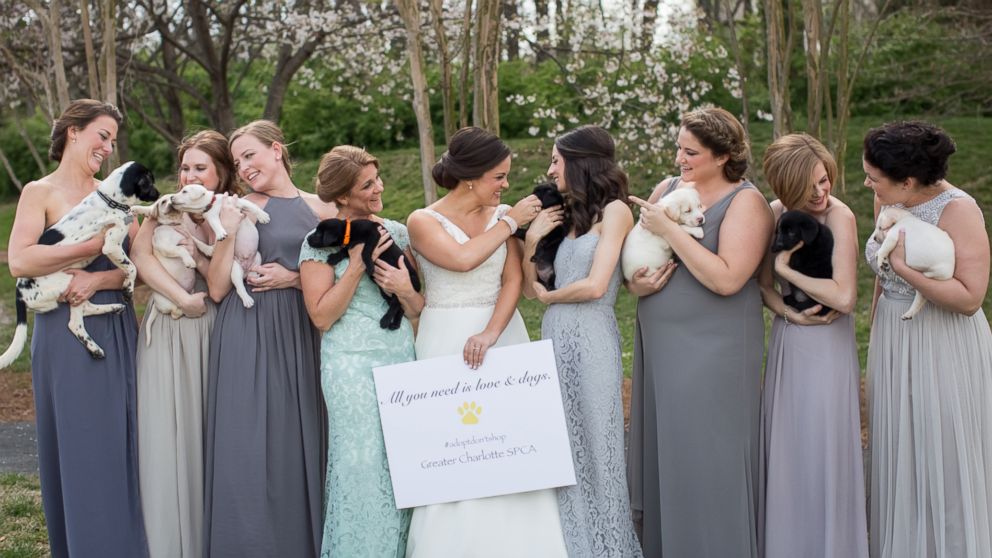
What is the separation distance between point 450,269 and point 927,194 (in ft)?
7.37

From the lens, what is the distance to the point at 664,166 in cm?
1491

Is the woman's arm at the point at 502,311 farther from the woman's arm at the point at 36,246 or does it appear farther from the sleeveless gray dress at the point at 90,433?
the woman's arm at the point at 36,246

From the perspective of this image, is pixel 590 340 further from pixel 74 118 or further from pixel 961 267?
pixel 74 118

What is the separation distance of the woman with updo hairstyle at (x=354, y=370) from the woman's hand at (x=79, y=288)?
1048 mm

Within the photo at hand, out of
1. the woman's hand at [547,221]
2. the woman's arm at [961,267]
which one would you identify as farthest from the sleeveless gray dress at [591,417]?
the woman's arm at [961,267]

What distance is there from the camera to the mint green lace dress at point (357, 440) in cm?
486

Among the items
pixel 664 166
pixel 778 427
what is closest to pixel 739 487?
pixel 778 427

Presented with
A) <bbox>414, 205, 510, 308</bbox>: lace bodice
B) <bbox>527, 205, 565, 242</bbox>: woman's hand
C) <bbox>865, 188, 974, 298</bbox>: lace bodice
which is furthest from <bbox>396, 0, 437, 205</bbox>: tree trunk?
<bbox>865, 188, 974, 298</bbox>: lace bodice

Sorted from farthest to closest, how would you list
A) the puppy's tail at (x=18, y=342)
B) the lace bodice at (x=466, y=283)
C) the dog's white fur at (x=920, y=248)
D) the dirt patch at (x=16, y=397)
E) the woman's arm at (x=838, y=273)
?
the dirt patch at (x=16, y=397)
the puppy's tail at (x=18, y=342)
the lace bodice at (x=466, y=283)
the woman's arm at (x=838, y=273)
the dog's white fur at (x=920, y=248)

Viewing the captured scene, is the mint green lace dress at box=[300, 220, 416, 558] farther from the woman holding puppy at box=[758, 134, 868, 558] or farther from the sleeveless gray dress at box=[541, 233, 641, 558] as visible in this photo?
the woman holding puppy at box=[758, 134, 868, 558]

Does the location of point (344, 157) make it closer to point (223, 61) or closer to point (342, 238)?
point (342, 238)

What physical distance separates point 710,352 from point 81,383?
3.01 metres

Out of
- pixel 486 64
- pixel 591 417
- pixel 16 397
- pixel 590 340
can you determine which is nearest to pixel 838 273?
pixel 590 340

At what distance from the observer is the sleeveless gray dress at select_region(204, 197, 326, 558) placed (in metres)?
4.96
